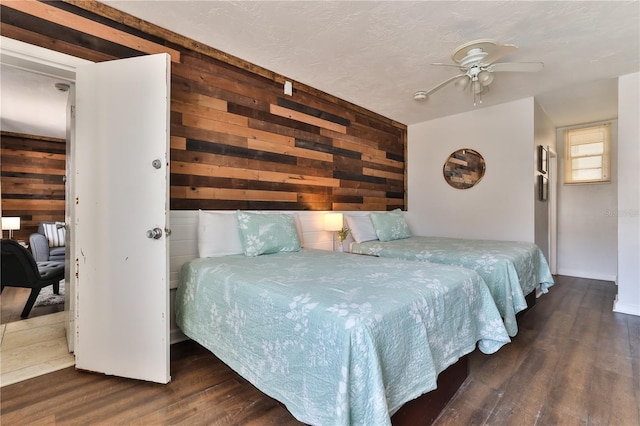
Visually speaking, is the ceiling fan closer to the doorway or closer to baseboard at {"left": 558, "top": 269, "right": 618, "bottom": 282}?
the doorway

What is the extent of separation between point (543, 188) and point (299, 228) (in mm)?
3533

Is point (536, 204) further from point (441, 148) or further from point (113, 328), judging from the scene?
point (113, 328)

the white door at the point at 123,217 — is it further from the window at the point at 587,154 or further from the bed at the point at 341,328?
the window at the point at 587,154

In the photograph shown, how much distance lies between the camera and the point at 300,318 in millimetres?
1251

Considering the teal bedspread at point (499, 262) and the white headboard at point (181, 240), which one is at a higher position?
the white headboard at point (181, 240)

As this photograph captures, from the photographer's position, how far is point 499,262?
2.44m

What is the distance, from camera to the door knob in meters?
1.81

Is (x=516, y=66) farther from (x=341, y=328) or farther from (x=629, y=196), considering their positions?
(x=341, y=328)

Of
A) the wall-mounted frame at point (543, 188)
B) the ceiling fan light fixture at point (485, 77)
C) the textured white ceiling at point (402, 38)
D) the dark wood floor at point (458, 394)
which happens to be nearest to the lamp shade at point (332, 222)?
the textured white ceiling at point (402, 38)

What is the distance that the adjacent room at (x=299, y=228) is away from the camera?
1444 millimetres

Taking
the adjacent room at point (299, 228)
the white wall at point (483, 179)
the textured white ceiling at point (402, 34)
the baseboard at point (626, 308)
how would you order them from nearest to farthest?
1. the adjacent room at point (299, 228)
2. the textured white ceiling at point (402, 34)
3. the baseboard at point (626, 308)
4. the white wall at point (483, 179)

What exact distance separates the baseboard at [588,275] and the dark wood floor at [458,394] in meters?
2.69

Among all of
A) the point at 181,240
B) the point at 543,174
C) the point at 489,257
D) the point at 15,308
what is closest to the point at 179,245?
the point at 181,240

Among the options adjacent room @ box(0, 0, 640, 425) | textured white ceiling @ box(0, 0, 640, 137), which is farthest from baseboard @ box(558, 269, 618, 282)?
textured white ceiling @ box(0, 0, 640, 137)
